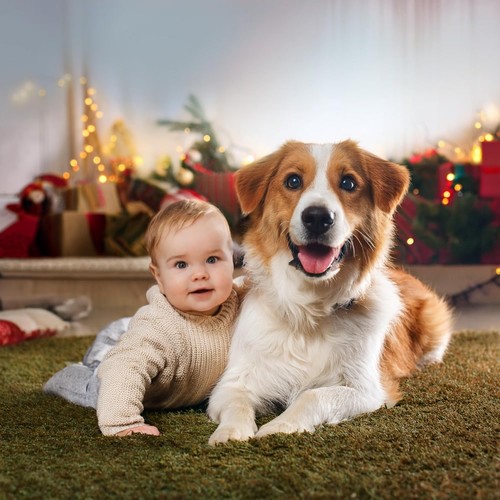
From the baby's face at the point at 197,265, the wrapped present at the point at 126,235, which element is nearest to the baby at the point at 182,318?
the baby's face at the point at 197,265

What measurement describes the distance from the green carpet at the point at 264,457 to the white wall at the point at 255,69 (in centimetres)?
534

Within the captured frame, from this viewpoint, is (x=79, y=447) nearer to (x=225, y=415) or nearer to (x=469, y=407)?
(x=225, y=415)

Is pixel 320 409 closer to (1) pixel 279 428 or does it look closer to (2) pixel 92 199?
(1) pixel 279 428

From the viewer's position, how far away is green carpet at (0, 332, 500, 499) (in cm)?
115

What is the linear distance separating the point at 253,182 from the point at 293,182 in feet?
0.53

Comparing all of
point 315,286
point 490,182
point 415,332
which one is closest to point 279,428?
point 315,286

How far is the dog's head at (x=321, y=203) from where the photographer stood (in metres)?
1.62

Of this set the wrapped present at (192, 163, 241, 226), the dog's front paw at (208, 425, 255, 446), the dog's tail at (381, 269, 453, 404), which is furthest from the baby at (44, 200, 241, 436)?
the wrapped present at (192, 163, 241, 226)

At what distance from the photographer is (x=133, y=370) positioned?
1.58m

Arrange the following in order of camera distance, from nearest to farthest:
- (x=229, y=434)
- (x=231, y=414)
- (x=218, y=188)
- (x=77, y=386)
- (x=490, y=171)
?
1. (x=229, y=434)
2. (x=231, y=414)
3. (x=77, y=386)
4. (x=490, y=171)
5. (x=218, y=188)

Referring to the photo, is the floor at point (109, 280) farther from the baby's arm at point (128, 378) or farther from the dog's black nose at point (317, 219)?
the dog's black nose at point (317, 219)

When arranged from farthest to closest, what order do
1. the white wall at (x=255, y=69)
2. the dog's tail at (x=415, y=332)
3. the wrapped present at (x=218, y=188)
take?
the white wall at (x=255, y=69)
the wrapped present at (x=218, y=188)
the dog's tail at (x=415, y=332)

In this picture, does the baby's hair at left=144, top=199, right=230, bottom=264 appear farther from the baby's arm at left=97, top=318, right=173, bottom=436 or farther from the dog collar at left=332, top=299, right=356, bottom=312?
the dog collar at left=332, top=299, right=356, bottom=312

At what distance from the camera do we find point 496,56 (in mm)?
6602
